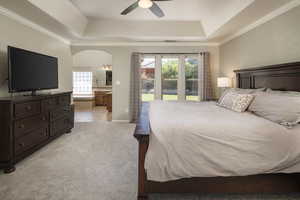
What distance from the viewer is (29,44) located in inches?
143

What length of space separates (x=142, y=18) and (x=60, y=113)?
2.94 m

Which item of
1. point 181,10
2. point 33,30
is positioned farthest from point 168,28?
point 33,30

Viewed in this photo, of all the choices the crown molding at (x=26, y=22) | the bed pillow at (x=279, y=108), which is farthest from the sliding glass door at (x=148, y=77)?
the bed pillow at (x=279, y=108)

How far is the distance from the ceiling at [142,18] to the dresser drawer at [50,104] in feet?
4.96

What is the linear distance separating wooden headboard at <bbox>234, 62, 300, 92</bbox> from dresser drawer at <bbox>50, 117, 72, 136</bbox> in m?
4.00

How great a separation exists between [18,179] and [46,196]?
65 cm

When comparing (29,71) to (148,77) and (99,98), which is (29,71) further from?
(99,98)

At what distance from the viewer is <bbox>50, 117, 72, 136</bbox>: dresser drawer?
366cm

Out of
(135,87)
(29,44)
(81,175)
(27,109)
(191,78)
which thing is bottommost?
(81,175)

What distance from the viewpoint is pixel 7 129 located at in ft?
8.14

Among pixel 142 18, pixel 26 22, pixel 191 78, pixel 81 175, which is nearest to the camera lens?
pixel 81 175

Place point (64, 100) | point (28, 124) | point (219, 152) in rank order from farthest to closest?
point (64, 100) → point (28, 124) → point (219, 152)

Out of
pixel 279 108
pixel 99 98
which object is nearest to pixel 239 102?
pixel 279 108

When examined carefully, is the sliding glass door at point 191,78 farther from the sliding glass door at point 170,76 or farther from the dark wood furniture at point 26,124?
the dark wood furniture at point 26,124
